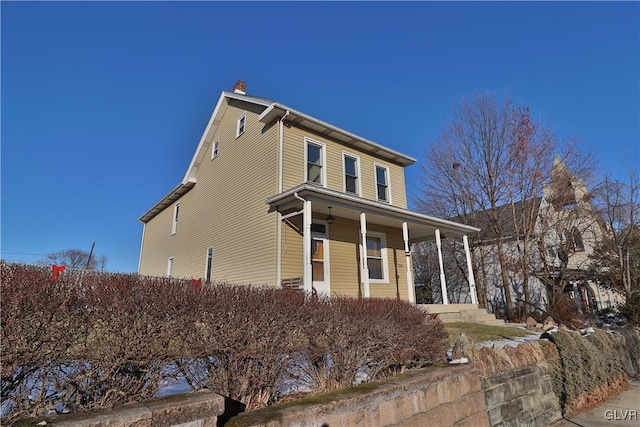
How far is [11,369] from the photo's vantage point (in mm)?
1655

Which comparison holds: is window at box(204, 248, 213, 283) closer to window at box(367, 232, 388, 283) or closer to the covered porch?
the covered porch

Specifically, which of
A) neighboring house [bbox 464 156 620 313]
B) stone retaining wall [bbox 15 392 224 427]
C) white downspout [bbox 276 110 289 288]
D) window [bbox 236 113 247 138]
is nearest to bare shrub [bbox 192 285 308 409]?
stone retaining wall [bbox 15 392 224 427]

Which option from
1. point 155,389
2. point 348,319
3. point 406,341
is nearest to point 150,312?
point 155,389

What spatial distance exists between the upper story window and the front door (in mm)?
1698

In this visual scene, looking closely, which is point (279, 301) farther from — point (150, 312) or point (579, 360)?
point (579, 360)

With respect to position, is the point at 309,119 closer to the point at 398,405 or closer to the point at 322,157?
the point at 322,157

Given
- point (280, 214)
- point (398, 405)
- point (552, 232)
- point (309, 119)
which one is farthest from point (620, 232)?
point (398, 405)

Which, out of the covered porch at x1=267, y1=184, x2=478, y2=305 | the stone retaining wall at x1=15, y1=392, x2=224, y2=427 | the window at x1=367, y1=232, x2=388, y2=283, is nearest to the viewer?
the stone retaining wall at x1=15, y1=392, x2=224, y2=427

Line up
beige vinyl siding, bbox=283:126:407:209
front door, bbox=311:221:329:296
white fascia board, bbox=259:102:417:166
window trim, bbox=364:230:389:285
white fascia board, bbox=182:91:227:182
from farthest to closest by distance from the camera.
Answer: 1. white fascia board, bbox=182:91:227:182
2. window trim, bbox=364:230:389:285
3. beige vinyl siding, bbox=283:126:407:209
4. white fascia board, bbox=259:102:417:166
5. front door, bbox=311:221:329:296

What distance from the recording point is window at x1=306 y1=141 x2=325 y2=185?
11067 millimetres

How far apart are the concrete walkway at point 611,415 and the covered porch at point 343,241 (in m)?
4.70

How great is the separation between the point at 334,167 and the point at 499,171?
9.23 meters

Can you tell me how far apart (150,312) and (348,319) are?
193 centimetres

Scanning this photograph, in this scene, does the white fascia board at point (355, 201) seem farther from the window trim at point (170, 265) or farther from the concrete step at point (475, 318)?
the window trim at point (170, 265)
